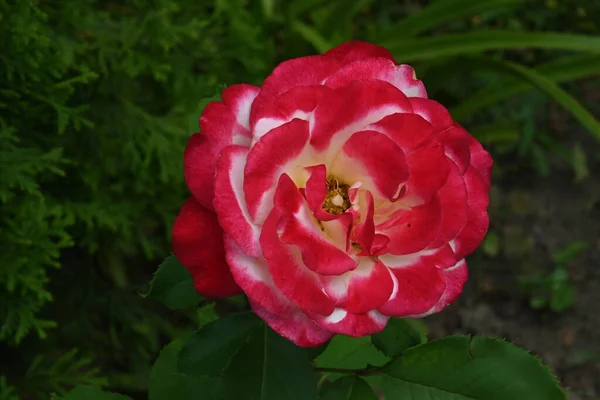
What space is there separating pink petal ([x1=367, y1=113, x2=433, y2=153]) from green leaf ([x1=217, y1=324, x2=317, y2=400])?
20 cm

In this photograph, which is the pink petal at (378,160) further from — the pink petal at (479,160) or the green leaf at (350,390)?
the green leaf at (350,390)

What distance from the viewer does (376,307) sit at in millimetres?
447

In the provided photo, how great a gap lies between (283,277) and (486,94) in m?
1.13

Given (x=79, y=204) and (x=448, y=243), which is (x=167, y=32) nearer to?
(x=79, y=204)

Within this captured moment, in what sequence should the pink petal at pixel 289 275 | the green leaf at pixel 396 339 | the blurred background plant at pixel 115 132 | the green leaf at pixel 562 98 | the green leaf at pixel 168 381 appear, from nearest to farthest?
1. the pink petal at pixel 289 275
2. the green leaf at pixel 396 339
3. the green leaf at pixel 168 381
4. the blurred background plant at pixel 115 132
5. the green leaf at pixel 562 98

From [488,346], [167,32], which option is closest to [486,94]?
[167,32]

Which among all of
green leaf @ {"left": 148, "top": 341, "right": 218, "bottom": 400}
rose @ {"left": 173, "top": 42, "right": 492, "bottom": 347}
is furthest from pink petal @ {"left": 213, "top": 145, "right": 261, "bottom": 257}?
green leaf @ {"left": 148, "top": 341, "right": 218, "bottom": 400}

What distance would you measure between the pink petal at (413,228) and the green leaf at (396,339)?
11 cm

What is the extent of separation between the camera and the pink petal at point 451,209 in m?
0.45

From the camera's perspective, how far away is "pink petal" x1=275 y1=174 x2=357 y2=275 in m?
0.44

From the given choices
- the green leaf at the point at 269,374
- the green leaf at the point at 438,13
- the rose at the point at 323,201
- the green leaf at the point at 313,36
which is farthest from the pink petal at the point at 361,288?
the green leaf at the point at 438,13

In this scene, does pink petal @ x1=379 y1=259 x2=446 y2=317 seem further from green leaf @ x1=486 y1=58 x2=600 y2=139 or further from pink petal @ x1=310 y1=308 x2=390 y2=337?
green leaf @ x1=486 y1=58 x2=600 y2=139

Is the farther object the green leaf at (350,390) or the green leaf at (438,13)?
the green leaf at (438,13)

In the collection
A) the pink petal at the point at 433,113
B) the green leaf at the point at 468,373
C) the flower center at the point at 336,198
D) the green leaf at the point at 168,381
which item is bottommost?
the green leaf at the point at 168,381
